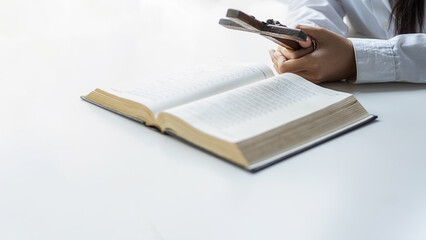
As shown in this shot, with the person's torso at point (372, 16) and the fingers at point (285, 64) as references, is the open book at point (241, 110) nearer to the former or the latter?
the fingers at point (285, 64)

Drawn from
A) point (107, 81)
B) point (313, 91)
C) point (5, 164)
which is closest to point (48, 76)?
point (107, 81)

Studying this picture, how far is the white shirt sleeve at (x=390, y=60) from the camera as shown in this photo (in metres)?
1.08

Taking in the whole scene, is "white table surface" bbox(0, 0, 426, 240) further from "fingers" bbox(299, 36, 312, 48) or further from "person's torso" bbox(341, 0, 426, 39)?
"person's torso" bbox(341, 0, 426, 39)

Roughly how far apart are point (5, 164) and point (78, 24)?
2.81 ft

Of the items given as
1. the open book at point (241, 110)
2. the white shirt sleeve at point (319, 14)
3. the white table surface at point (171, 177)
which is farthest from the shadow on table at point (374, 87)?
the white shirt sleeve at point (319, 14)

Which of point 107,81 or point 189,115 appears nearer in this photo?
point 189,115

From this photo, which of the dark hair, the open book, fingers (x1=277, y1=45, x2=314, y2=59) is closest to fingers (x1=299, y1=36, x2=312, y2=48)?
fingers (x1=277, y1=45, x2=314, y2=59)

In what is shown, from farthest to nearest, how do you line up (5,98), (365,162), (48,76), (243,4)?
1. (243,4)
2. (48,76)
3. (5,98)
4. (365,162)

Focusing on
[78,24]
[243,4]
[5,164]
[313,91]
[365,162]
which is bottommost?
[365,162]

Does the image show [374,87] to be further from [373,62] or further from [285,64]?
[285,64]

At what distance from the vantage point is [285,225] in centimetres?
61

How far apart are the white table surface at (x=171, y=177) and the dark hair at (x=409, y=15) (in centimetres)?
29

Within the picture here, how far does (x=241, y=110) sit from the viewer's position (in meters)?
→ 0.83

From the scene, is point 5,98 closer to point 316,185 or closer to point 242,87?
point 242,87
